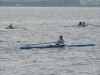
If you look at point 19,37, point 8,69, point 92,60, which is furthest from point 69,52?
point 19,37

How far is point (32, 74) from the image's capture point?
39.6 meters

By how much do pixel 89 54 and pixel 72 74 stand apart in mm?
10869

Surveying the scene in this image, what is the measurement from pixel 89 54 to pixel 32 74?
1217 centimetres

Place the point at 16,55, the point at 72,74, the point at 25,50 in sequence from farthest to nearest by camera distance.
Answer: the point at 25,50 < the point at 16,55 < the point at 72,74

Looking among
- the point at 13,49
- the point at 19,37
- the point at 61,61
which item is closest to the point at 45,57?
the point at 61,61

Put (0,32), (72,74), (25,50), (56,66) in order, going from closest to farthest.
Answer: (72,74), (56,66), (25,50), (0,32)

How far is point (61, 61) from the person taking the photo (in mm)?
45812

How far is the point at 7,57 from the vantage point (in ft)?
158

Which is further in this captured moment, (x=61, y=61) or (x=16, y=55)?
(x=16, y=55)

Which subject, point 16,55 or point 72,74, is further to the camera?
point 16,55

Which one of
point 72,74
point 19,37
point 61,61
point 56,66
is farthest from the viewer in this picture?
point 19,37

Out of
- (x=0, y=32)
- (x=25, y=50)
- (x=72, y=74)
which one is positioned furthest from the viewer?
(x=0, y=32)

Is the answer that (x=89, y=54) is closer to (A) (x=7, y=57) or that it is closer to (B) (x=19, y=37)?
(A) (x=7, y=57)

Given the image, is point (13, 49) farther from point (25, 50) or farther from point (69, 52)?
point (69, 52)
